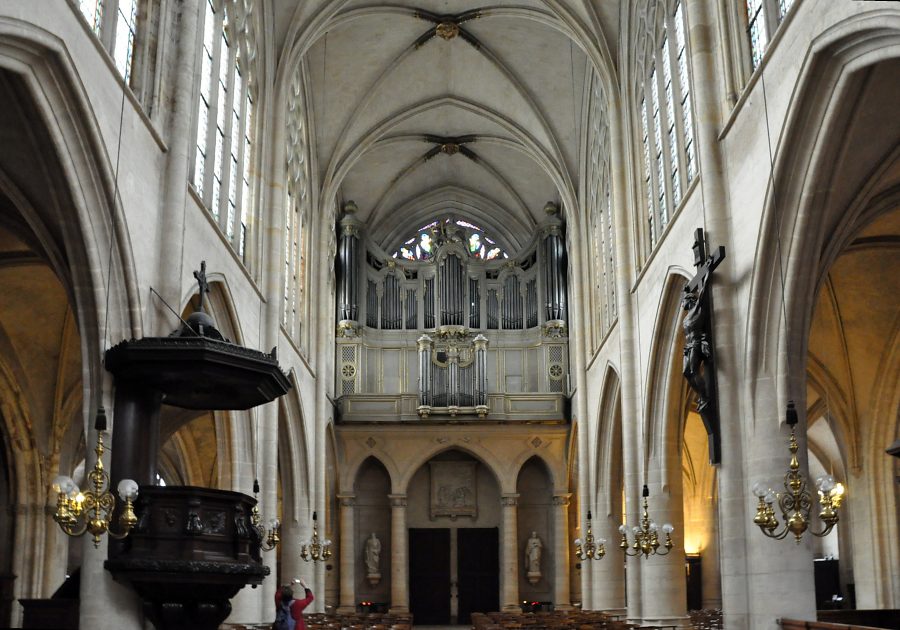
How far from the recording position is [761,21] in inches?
599

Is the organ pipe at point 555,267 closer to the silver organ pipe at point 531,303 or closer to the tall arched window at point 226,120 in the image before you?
the silver organ pipe at point 531,303

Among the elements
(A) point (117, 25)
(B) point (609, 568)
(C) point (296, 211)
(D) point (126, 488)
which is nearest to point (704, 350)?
(D) point (126, 488)

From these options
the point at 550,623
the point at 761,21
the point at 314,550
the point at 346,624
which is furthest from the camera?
the point at 314,550

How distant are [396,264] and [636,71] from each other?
49.4 feet

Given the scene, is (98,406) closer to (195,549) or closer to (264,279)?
(195,549)

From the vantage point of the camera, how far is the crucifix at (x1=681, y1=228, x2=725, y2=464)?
1533 cm

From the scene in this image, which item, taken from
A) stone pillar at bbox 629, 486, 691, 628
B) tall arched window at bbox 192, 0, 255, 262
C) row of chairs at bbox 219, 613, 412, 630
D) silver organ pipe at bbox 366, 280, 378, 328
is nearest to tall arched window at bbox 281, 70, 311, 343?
tall arched window at bbox 192, 0, 255, 262

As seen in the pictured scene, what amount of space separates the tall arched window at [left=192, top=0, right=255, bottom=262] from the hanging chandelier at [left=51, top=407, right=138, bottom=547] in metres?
6.77

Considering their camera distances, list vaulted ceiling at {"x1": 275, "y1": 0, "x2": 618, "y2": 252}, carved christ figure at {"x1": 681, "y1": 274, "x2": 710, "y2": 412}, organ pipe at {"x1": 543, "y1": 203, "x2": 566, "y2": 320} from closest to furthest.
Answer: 1. carved christ figure at {"x1": 681, "y1": 274, "x2": 710, "y2": 412}
2. vaulted ceiling at {"x1": 275, "y1": 0, "x2": 618, "y2": 252}
3. organ pipe at {"x1": 543, "y1": 203, "x2": 566, "y2": 320}

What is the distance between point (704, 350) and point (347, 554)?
21896 mm

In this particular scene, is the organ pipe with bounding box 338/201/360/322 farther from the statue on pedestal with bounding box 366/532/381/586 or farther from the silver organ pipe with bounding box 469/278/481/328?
the statue on pedestal with bounding box 366/532/381/586

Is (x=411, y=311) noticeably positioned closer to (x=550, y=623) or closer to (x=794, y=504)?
(x=550, y=623)

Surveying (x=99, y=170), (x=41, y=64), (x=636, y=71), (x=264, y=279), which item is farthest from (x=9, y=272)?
(x=636, y=71)

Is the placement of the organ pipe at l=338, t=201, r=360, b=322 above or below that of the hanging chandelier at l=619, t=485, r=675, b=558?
above
